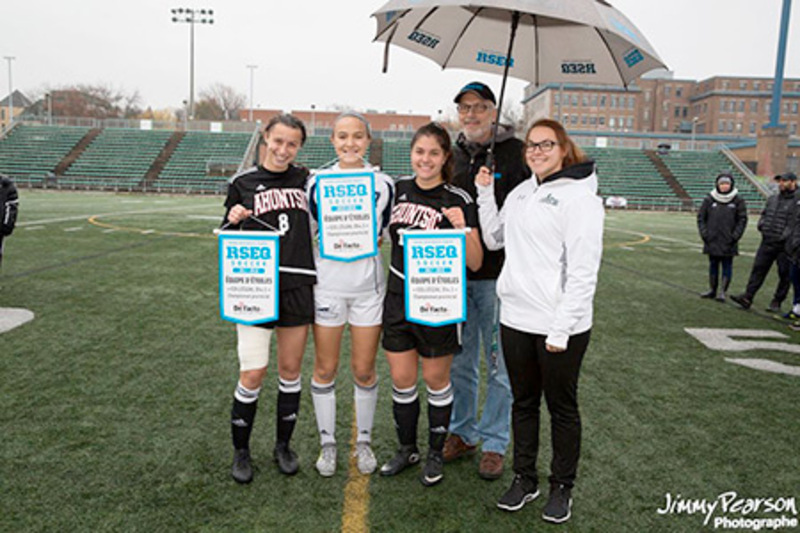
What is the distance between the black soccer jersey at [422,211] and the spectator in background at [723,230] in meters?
7.40

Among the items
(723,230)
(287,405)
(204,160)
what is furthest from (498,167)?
(204,160)

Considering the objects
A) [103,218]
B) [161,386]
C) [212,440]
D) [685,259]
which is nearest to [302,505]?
[212,440]

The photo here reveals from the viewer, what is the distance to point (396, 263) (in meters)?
3.00

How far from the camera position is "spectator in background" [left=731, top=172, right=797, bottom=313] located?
813 centimetres

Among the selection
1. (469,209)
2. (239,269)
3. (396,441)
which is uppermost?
(469,209)

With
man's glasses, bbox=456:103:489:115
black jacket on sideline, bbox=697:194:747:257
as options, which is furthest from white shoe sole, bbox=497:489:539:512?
black jacket on sideline, bbox=697:194:747:257

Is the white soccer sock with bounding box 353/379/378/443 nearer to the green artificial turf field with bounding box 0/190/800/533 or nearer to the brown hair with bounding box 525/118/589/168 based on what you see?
the green artificial turf field with bounding box 0/190/800/533

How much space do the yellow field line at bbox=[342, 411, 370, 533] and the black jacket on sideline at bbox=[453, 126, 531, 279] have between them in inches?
50.2

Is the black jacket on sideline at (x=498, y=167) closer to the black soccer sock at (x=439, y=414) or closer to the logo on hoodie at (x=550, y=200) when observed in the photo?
the logo on hoodie at (x=550, y=200)

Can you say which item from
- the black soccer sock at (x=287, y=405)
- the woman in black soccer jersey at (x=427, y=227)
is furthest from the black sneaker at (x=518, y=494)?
the black soccer sock at (x=287, y=405)

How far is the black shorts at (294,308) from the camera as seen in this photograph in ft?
9.84

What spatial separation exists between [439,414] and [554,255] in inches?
44.1

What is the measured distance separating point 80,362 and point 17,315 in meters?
2.06

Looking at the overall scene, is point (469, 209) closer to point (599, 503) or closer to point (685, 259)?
point (599, 503)
